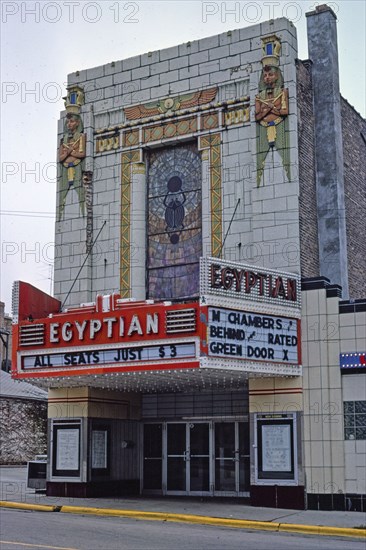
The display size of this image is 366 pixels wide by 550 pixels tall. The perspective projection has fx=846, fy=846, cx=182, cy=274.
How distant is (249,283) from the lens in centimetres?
2019

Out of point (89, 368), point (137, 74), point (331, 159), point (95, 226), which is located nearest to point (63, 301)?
point (95, 226)

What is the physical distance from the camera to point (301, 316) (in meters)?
21.2

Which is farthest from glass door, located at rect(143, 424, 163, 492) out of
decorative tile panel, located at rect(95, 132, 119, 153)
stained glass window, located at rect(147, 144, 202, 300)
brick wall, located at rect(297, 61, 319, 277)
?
decorative tile panel, located at rect(95, 132, 119, 153)

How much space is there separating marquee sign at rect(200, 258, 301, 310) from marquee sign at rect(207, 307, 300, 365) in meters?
0.39

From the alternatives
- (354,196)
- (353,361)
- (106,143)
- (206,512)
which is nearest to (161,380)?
(206,512)

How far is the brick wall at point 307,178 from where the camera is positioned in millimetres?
22375

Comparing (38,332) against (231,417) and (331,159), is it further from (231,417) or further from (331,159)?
(331,159)

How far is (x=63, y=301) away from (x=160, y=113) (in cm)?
625

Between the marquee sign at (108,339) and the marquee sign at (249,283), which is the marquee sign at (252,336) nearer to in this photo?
the marquee sign at (249,283)

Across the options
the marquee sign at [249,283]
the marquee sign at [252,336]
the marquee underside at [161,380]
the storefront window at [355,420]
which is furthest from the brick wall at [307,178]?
the storefront window at [355,420]

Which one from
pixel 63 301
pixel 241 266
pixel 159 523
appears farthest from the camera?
pixel 63 301

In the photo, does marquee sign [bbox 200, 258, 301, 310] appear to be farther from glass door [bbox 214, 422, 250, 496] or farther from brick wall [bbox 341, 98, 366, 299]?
glass door [bbox 214, 422, 250, 496]

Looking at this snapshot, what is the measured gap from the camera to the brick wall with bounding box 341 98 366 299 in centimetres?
2461

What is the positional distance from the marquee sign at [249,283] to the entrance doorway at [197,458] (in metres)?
4.75
